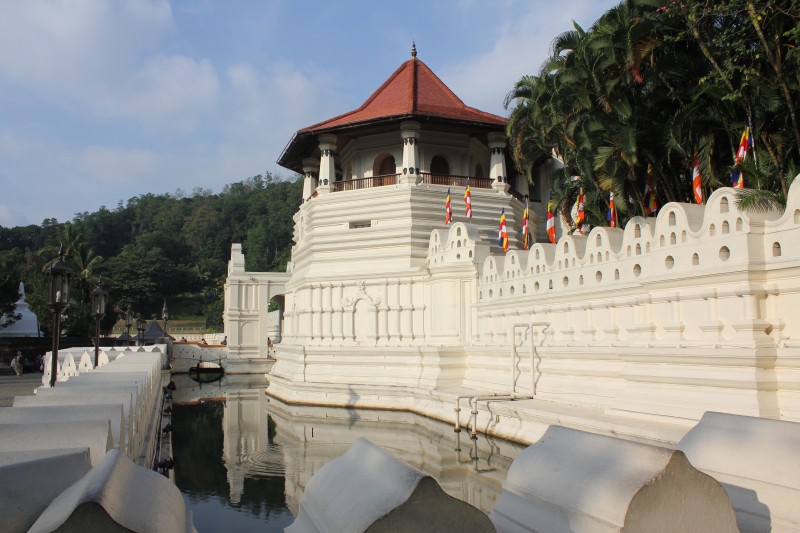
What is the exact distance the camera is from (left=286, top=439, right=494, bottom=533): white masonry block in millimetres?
2775

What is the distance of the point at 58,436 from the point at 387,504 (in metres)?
2.73

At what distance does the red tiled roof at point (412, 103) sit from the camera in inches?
957

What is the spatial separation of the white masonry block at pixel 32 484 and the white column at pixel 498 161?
22.1 metres

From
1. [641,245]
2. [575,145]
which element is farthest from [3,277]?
[641,245]

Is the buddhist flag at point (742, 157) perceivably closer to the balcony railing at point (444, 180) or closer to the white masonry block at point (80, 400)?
the white masonry block at point (80, 400)

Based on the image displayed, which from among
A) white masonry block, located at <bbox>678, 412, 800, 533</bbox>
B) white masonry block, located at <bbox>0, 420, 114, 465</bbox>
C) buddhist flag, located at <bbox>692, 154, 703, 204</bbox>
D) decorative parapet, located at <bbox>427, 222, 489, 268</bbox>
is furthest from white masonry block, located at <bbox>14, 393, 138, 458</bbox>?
decorative parapet, located at <bbox>427, 222, 489, 268</bbox>

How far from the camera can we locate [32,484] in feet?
11.3

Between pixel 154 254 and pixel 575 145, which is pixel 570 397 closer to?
pixel 575 145

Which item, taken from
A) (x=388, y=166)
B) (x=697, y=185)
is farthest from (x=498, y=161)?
(x=697, y=185)

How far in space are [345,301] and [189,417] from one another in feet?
19.5

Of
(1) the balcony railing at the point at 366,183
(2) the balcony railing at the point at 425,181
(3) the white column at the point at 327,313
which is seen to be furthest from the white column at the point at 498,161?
(3) the white column at the point at 327,313

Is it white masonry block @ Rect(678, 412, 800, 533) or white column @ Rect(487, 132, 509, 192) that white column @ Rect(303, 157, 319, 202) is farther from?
white masonry block @ Rect(678, 412, 800, 533)

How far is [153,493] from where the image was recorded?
122 inches

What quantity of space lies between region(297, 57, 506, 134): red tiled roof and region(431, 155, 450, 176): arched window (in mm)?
2017
